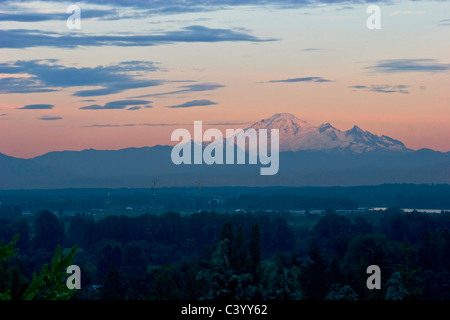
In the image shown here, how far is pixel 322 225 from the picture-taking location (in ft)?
454

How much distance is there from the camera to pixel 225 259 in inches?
949

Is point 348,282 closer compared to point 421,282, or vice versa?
point 348,282

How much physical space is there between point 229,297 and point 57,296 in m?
5.19

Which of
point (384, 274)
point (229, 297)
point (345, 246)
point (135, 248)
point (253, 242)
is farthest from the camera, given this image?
point (135, 248)

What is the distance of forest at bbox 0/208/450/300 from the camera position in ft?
85.0

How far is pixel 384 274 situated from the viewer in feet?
188

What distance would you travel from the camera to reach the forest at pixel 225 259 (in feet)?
85.0

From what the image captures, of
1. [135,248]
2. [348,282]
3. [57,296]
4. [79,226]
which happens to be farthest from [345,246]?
[57,296]
